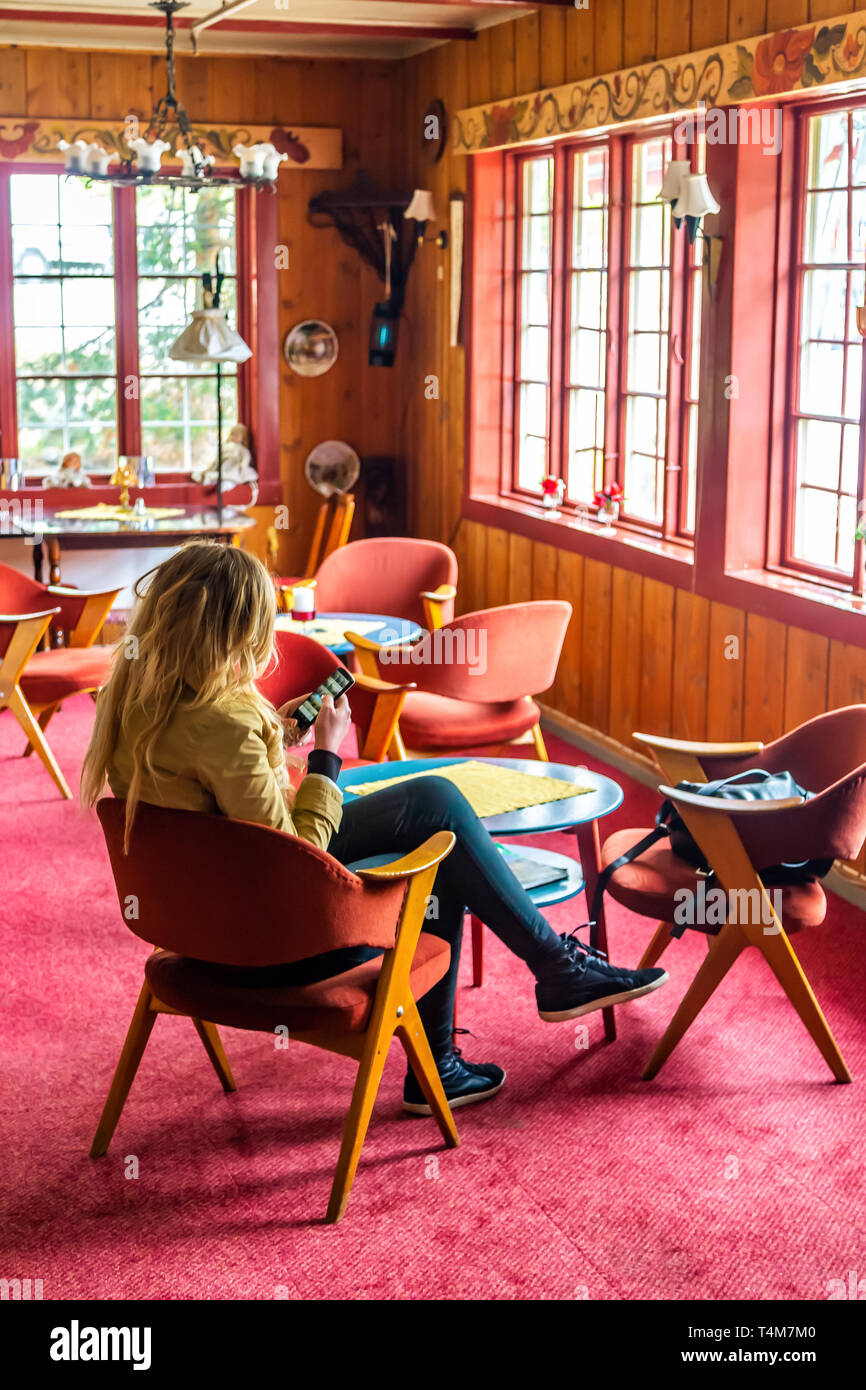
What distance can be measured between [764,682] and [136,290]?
433cm

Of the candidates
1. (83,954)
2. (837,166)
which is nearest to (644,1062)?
(83,954)

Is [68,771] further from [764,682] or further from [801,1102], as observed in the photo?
[801,1102]

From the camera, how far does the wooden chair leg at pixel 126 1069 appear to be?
3.18 m

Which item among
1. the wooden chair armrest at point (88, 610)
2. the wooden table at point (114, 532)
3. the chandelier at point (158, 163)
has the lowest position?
the wooden chair armrest at point (88, 610)

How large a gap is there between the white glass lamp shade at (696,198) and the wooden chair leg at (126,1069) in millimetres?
3151

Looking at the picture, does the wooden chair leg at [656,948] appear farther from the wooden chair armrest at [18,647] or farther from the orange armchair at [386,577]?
the wooden chair armrest at [18,647]

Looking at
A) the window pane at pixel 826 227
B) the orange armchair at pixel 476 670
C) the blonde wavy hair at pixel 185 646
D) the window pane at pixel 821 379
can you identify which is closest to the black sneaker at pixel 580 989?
the blonde wavy hair at pixel 185 646

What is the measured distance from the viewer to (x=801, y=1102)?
3424 millimetres

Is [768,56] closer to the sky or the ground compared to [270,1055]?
closer to the sky

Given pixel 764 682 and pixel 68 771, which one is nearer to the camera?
pixel 764 682
